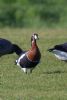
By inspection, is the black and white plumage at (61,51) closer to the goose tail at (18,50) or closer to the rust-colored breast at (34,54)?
the goose tail at (18,50)

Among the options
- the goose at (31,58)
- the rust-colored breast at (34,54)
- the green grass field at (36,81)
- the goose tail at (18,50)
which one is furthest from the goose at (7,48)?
the rust-colored breast at (34,54)

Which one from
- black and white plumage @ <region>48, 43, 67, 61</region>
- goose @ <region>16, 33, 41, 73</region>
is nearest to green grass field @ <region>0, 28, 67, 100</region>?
goose @ <region>16, 33, 41, 73</region>

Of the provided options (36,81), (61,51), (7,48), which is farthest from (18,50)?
(36,81)

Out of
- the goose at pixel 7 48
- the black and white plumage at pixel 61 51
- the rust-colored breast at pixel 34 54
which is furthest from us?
the goose at pixel 7 48

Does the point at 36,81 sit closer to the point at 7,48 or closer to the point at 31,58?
the point at 31,58

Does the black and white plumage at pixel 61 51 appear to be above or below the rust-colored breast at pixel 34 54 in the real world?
below

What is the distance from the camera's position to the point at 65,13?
29656 millimetres

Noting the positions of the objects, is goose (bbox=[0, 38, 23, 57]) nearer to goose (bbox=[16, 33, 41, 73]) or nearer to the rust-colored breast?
goose (bbox=[16, 33, 41, 73])

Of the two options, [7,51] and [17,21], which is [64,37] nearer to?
[7,51]

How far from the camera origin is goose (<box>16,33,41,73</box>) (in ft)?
40.5

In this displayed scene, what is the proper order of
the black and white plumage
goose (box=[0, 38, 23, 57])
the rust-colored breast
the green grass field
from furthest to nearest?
goose (box=[0, 38, 23, 57])
the black and white plumage
the rust-colored breast
the green grass field

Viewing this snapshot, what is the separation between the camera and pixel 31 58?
488 inches

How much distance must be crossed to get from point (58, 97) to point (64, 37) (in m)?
8.75

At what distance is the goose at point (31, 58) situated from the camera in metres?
12.4
